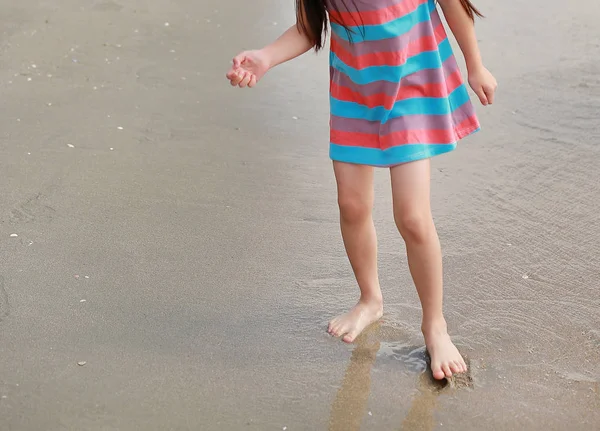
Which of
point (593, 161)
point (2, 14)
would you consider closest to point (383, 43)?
point (593, 161)

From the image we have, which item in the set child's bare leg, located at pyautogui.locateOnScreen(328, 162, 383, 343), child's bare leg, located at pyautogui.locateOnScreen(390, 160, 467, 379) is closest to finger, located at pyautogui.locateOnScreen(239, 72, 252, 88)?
child's bare leg, located at pyautogui.locateOnScreen(328, 162, 383, 343)

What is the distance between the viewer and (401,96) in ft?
8.09

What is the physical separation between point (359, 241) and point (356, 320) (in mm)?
239

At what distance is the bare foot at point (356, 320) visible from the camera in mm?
2730

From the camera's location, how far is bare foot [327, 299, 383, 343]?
2730 millimetres

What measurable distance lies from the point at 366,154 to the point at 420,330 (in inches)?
23.7

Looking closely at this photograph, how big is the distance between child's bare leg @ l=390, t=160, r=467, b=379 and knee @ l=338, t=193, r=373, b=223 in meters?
0.14

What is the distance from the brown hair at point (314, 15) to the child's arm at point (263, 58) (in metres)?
0.02

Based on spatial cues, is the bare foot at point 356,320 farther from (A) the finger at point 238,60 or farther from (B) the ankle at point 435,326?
(A) the finger at point 238,60

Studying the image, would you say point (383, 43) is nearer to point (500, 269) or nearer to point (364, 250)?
point (364, 250)

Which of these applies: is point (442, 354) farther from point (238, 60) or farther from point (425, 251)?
point (238, 60)

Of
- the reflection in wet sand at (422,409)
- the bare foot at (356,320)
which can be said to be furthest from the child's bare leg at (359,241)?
the reflection in wet sand at (422,409)

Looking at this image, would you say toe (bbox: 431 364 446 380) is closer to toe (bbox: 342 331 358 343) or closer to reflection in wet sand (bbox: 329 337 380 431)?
reflection in wet sand (bbox: 329 337 380 431)

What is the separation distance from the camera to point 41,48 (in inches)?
197
